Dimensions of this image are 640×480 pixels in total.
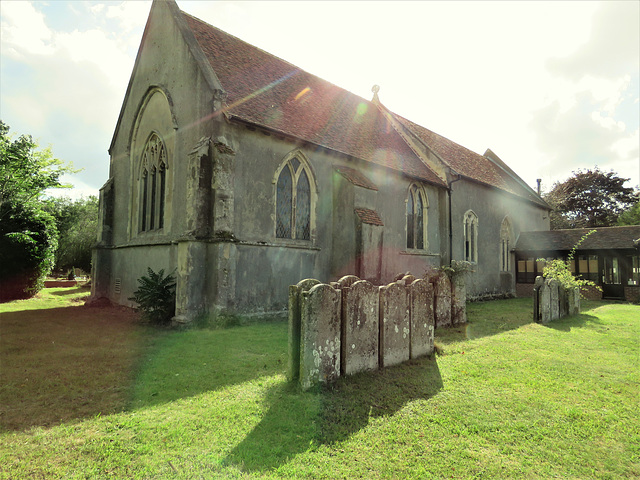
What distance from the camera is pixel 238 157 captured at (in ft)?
33.6

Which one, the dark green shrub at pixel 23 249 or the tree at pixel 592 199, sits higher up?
the tree at pixel 592 199

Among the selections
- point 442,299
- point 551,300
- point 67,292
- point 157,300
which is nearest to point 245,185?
point 157,300

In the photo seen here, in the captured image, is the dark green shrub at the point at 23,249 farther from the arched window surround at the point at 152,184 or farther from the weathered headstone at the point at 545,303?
the weathered headstone at the point at 545,303

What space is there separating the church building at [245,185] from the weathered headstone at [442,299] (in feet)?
9.53

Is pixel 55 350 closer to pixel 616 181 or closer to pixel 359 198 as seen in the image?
pixel 359 198

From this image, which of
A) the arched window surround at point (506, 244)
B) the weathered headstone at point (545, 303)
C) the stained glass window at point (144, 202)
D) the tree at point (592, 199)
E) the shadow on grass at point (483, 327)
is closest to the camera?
the shadow on grass at point (483, 327)

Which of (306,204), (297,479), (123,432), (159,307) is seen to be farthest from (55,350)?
(306,204)

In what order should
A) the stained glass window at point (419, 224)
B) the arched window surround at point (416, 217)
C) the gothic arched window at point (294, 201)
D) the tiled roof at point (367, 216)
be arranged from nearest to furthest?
1. the gothic arched window at point (294, 201)
2. the tiled roof at point (367, 216)
3. the arched window surround at point (416, 217)
4. the stained glass window at point (419, 224)

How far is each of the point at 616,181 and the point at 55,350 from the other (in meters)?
56.9

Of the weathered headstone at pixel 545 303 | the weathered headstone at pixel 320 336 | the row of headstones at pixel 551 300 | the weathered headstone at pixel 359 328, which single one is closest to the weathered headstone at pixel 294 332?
the weathered headstone at pixel 320 336

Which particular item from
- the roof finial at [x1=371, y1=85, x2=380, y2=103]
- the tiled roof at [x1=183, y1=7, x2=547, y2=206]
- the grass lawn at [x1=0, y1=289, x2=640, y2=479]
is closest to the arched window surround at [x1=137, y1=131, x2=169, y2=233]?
the tiled roof at [x1=183, y1=7, x2=547, y2=206]

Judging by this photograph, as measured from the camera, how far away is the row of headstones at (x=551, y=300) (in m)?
10.6

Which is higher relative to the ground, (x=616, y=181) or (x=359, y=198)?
(x=616, y=181)

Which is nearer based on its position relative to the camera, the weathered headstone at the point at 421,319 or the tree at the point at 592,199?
the weathered headstone at the point at 421,319
